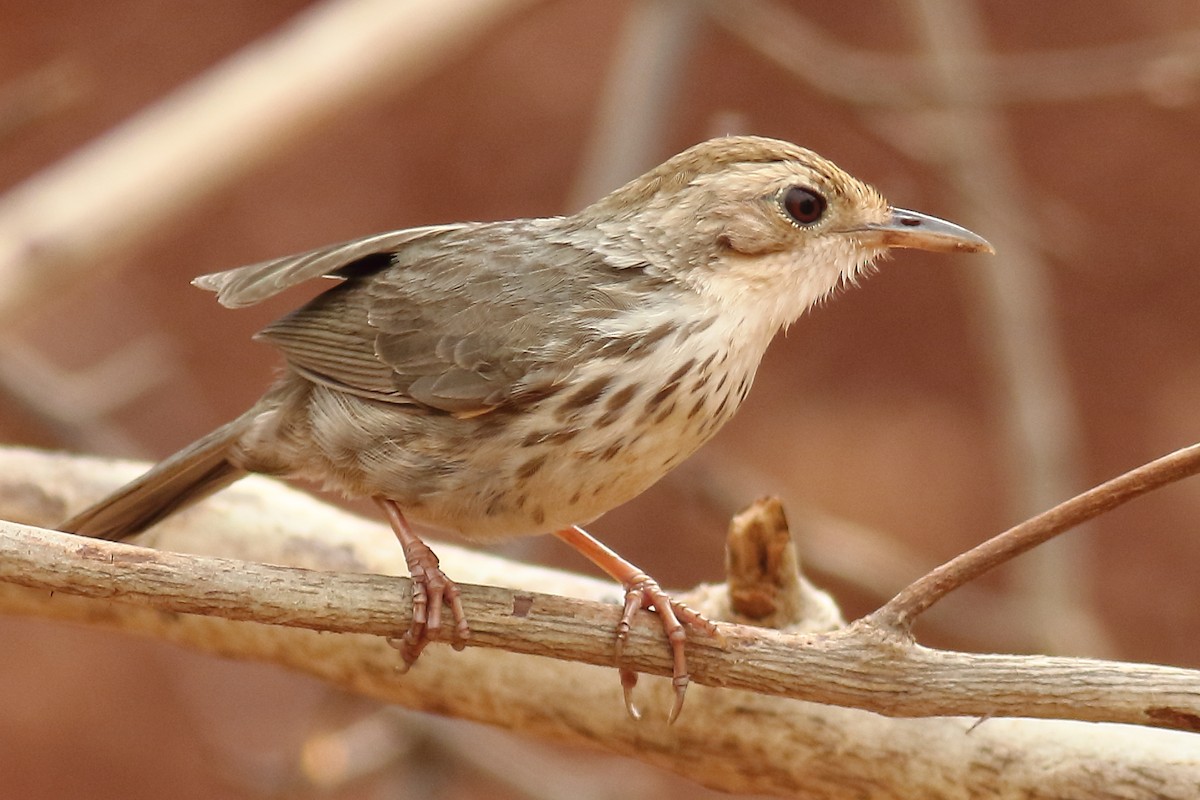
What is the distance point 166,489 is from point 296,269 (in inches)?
25.6

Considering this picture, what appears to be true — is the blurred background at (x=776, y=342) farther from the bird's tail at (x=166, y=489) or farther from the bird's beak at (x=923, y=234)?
the bird's beak at (x=923, y=234)

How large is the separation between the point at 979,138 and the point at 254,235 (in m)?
4.57

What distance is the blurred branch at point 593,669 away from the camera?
2609mm

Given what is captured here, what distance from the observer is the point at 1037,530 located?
2.49 metres

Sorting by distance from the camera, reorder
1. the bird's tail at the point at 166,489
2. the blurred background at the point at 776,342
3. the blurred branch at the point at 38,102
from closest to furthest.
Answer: the bird's tail at the point at 166,489, the blurred branch at the point at 38,102, the blurred background at the point at 776,342

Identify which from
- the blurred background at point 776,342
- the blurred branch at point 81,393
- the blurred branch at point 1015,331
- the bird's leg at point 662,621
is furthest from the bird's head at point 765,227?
the blurred background at point 776,342

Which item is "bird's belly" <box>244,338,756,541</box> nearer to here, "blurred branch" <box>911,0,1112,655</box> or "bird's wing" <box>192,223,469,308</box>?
"bird's wing" <box>192,223,469,308</box>

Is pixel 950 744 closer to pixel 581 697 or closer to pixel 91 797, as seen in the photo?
pixel 581 697

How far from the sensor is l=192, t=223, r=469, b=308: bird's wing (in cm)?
330

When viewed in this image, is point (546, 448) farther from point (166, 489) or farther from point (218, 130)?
point (218, 130)

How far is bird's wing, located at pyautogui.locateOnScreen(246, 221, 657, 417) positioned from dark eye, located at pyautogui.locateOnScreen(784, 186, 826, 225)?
39cm

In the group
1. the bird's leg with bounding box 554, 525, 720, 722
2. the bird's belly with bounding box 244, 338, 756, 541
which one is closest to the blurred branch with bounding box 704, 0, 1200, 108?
the bird's belly with bounding box 244, 338, 756, 541

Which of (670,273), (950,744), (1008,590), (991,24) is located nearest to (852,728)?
(950,744)

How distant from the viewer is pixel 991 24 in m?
8.37
